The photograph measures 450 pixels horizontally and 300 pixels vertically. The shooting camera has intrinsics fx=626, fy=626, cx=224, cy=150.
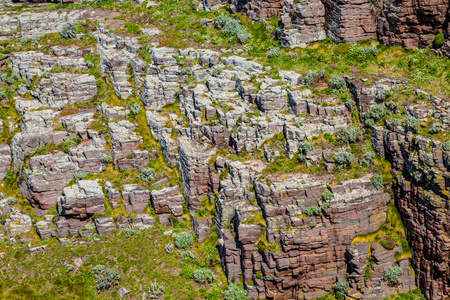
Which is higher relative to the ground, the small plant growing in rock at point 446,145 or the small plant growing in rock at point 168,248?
the small plant growing in rock at point 446,145

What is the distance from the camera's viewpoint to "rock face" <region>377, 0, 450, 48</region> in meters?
52.4

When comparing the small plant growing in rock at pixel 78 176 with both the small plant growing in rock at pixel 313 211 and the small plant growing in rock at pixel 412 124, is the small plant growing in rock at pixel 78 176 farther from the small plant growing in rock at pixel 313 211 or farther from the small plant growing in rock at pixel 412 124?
the small plant growing in rock at pixel 412 124

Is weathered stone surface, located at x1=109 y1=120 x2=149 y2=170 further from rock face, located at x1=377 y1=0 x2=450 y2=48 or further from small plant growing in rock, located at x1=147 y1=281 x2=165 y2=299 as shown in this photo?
rock face, located at x1=377 y1=0 x2=450 y2=48

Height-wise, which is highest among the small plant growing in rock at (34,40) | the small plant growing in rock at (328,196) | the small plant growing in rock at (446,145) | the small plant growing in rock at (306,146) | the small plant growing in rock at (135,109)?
→ the small plant growing in rock at (34,40)

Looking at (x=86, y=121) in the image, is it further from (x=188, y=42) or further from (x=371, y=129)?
(x=371, y=129)

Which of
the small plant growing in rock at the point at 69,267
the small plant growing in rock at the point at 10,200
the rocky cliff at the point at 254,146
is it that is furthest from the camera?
the small plant growing in rock at the point at 10,200

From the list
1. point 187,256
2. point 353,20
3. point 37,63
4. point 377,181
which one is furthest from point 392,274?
point 37,63

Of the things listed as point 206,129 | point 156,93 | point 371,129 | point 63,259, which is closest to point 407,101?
point 371,129

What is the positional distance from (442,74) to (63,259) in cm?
3463

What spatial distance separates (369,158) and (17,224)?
30998 millimetres

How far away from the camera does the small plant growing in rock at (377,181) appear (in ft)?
157

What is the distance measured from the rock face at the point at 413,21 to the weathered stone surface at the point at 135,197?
82.3 ft

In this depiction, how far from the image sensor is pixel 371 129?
49.8 meters

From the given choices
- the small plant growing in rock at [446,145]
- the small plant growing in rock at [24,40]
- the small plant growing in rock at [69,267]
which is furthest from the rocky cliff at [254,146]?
the small plant growing in rock at [69,267]
